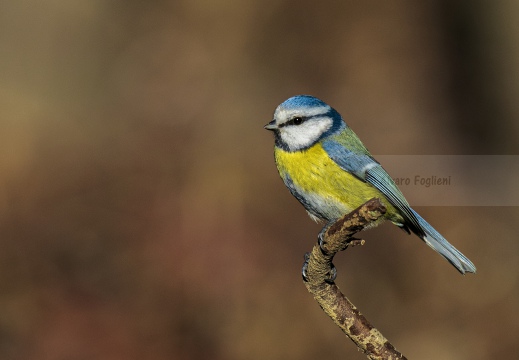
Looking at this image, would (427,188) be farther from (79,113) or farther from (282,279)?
(79,113)

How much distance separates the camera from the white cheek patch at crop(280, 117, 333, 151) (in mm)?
2947

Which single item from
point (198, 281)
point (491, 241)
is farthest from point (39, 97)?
point (491, 241)

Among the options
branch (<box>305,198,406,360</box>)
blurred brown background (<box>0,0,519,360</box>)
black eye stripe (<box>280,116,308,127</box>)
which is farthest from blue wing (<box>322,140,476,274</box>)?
blurred brown background (<box>0,0,519,360</box>)

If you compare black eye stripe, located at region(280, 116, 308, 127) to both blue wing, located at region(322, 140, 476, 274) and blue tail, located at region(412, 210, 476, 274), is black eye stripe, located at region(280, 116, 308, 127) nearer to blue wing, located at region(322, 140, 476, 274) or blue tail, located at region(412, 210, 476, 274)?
blue wing, located at region(322, 140, 476, 274)

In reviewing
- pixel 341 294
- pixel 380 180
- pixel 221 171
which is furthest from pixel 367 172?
pixel 221 171

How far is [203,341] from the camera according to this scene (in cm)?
568

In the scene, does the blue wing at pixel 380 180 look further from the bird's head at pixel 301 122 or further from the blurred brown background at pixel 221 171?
the blurred brown background at pixel 221 171

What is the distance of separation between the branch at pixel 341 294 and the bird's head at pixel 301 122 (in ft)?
2.67

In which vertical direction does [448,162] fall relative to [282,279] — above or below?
above

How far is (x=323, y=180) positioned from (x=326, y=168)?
2.3 inches

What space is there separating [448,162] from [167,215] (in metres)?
3.11

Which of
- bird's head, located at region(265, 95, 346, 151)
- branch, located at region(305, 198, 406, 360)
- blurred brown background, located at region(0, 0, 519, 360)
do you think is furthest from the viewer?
blurred brown background, located at region(0, 0, 519, 360)

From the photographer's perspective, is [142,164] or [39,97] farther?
[39,97]

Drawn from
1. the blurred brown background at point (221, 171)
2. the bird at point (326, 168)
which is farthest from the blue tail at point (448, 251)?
the blurred brown background at point (221, 171)
